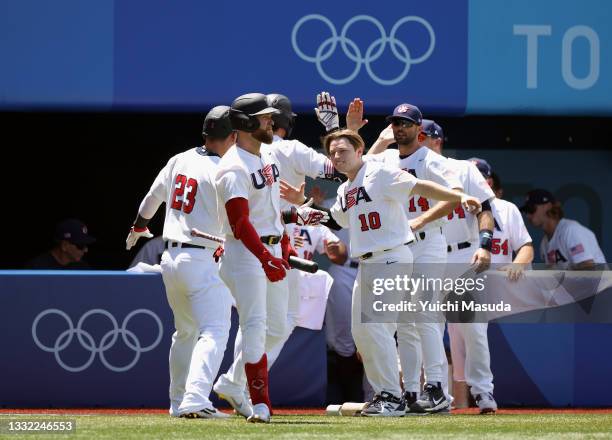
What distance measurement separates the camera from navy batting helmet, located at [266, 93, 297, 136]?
7.69m

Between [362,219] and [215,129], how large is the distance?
0.96 metres

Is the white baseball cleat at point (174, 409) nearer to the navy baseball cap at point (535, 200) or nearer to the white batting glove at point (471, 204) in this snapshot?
the white batting glove at point (471, 204)

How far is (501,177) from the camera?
11.6m

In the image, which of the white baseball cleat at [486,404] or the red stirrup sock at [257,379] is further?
the white baseball cleat at [486,404]

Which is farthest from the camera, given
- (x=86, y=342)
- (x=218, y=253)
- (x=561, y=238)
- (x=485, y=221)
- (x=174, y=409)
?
(x=561, y=238)

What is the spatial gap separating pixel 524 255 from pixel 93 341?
2.95m

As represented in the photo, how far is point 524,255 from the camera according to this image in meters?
8.92

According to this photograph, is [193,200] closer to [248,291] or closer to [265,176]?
[265,176]

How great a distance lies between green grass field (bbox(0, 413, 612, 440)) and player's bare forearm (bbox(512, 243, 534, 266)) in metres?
1.62

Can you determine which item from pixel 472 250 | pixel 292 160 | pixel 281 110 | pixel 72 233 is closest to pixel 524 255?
pixel 472 250

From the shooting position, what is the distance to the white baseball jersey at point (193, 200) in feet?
23.7

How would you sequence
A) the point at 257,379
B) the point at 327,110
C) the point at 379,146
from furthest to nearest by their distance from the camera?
the point at 379,146 → the point at 327,110 → the point at 257,379

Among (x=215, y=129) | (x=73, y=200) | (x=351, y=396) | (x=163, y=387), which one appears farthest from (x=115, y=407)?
(x=73, y=200)

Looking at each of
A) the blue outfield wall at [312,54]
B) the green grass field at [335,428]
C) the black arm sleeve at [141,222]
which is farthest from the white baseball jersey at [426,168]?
the blue outfield wall at [312,54]
